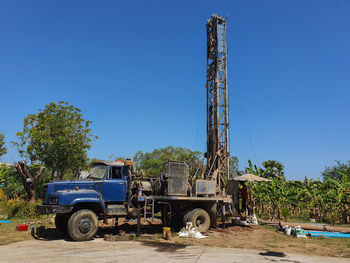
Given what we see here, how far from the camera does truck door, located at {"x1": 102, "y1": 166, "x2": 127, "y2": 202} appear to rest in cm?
1050

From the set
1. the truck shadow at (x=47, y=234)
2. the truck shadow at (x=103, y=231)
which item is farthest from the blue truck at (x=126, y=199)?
the truck shadow at (x=103, y=231)

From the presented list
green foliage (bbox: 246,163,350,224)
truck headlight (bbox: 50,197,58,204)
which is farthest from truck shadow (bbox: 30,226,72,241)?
green foliage (bbox: 246,163,350,224)

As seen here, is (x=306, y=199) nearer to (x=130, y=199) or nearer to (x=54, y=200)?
(x=130, y=199)

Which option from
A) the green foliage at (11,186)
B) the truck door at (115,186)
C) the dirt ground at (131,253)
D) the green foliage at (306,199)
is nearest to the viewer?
the dirt ground at (131,253)

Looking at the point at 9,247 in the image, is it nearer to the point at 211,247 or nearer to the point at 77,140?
the point at 211,247

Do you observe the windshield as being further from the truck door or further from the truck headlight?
the truck headlight

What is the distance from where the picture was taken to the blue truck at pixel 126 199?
31.5 feet

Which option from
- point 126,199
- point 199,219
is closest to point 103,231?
point 126,199

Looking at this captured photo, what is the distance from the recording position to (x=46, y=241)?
948cm

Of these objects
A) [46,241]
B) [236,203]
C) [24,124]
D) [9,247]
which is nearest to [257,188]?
[236,203]

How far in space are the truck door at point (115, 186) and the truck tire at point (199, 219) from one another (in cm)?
290

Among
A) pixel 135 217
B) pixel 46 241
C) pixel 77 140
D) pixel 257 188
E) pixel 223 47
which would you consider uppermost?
pixel 223 47

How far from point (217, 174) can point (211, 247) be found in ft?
26.4

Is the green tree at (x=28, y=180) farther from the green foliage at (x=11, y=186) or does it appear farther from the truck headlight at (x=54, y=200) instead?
the truck headlight at (x=54, y=200)
